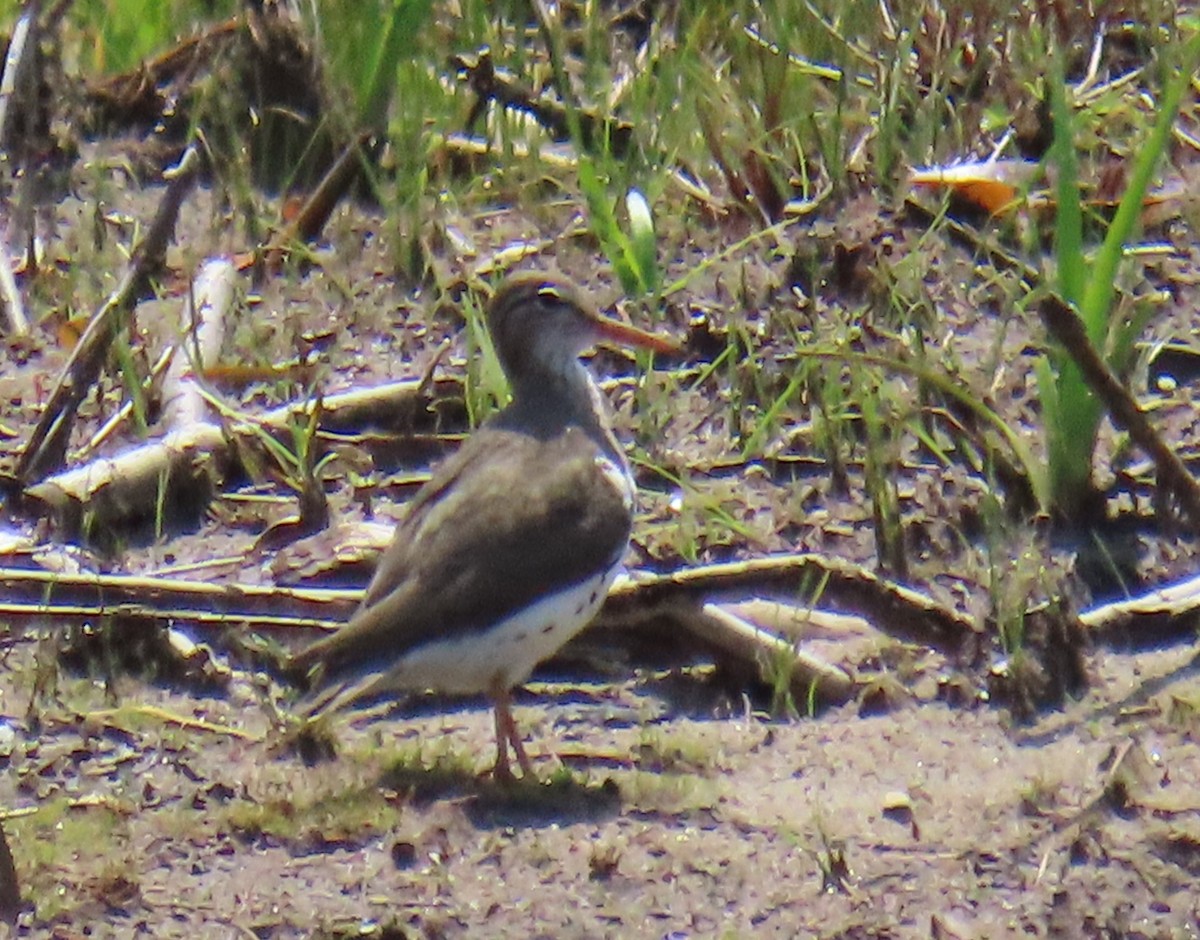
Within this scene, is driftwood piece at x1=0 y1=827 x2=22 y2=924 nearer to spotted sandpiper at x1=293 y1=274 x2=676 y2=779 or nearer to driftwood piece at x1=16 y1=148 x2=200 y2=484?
spotted sandpiper at x1=293 y1=274 x2=676 y2=779

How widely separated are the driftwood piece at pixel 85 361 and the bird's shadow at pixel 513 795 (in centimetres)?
180

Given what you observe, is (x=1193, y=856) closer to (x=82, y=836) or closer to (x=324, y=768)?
(x=324, y=768)

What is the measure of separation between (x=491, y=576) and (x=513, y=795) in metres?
0.53

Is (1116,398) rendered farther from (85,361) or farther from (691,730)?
(85,361)

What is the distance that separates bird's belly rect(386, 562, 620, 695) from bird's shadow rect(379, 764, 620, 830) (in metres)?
0.22

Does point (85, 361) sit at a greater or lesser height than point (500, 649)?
greater

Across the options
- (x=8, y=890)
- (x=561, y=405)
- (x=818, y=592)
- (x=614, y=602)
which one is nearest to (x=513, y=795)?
(x=614, y=602)

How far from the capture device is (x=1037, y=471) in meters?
6.14

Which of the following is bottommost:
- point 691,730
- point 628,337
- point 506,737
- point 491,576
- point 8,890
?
point 691,730

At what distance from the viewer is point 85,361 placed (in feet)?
21.4

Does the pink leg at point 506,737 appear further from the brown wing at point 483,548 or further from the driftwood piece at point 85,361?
the driftwood piece at point 85,361

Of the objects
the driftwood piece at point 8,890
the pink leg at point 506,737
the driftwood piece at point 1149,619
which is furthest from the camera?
the driftwood piece at point 1149,619

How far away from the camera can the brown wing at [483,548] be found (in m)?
5.26

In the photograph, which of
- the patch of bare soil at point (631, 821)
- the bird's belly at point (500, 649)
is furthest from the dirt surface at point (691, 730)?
the bird's belly at point (500, 649)
